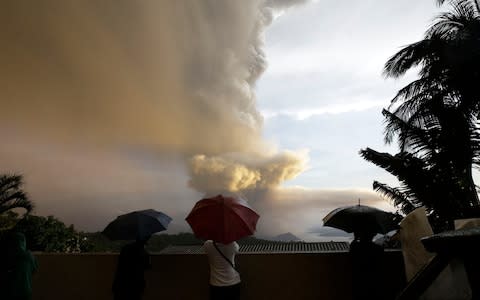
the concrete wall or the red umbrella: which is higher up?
the red umbrella

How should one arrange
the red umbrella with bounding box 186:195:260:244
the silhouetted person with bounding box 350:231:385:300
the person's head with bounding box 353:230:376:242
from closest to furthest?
1. the silhouetted person with bounding box 350:231:385:300
2. the person's head with bounding box 353:230:376:242
3. the red umbrella with bounding box 186:195:260:244

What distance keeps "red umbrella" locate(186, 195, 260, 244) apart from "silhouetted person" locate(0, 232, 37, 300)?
75.9 inches

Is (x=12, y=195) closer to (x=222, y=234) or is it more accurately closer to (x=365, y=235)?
(x=222, y=234)

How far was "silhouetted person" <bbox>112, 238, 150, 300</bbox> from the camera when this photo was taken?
137 inches

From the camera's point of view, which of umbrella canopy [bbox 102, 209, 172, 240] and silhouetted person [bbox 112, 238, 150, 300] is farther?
umbrella canopy [bbox 102, 209, 172, 240]

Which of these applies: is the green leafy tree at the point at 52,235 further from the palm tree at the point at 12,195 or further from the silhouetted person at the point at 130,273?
the silhouetted person at the point at 130,273

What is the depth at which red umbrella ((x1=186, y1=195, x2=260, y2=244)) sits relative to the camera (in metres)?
3.42

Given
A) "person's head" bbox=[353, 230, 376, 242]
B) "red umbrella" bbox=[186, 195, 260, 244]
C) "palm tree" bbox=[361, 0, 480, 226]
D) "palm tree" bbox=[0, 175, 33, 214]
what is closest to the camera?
"person's head" bbox=[353, 230, 376, 242]

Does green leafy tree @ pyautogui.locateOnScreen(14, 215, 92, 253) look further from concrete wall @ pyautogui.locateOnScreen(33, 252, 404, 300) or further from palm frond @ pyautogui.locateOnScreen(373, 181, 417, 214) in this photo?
palm frond @ pyautogui.locateOnScreen(373, 181, 417, 214)

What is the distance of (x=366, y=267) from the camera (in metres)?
3.21

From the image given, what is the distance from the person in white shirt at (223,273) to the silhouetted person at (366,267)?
1.24 m

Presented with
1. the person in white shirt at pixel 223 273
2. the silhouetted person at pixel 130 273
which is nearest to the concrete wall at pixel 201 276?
the person in white shirt at pixel 223 273

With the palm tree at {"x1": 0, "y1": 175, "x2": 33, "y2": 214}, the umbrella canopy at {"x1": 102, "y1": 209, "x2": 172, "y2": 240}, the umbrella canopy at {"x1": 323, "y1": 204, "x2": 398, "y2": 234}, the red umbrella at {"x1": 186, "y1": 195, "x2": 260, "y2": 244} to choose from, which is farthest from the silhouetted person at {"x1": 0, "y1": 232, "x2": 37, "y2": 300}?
the palm tree at {"x1": 0, "y1": 175, "x2": 33, "y2": 214}

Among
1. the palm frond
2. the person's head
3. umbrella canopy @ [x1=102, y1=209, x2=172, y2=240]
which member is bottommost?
the person's head
